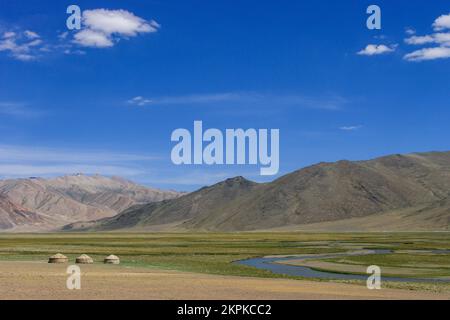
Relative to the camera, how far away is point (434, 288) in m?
39.2

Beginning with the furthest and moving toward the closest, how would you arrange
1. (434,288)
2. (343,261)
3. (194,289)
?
(343,261), (434,288), (194,289)

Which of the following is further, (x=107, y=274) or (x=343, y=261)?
(x=343, y=261)

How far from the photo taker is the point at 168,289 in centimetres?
3450

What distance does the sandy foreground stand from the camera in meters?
31.2

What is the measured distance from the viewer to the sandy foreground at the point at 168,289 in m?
31.2
